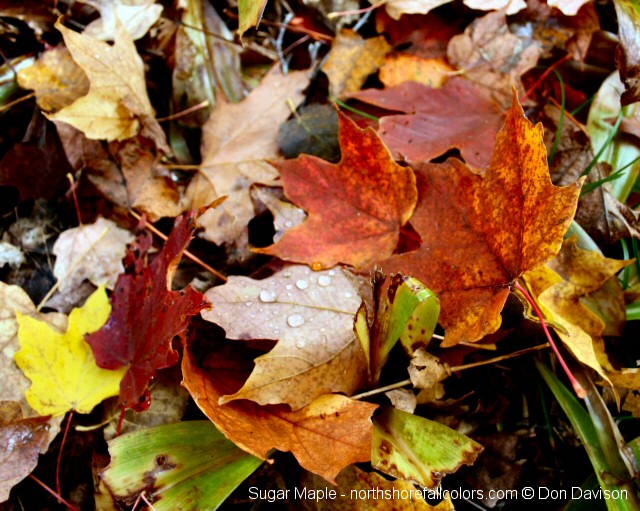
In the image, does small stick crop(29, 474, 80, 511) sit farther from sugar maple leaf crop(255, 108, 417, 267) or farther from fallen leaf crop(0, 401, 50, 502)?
sugar maple leaf crop(255, 108, 417, 267)

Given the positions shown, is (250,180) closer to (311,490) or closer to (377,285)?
(377,285)

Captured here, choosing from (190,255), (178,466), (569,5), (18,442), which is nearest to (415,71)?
(569,5)

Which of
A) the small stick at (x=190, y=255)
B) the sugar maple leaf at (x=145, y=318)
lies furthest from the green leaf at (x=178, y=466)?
the small stick at (x=190, y=255)

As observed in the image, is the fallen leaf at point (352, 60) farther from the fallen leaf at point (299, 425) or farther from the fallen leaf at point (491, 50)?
the fallen leaf at point (299, 425)

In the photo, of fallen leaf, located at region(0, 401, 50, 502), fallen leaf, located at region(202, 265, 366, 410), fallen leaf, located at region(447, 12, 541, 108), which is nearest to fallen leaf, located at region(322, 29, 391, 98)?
fallen leaf, located at region(447, 12, 541, 108)

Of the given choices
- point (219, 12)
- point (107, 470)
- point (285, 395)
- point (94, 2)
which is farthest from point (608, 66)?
point (107, 470)

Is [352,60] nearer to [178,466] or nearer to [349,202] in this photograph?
[349,202]
